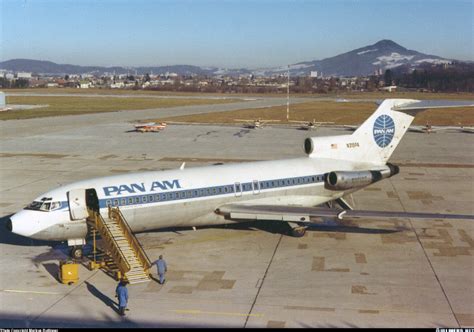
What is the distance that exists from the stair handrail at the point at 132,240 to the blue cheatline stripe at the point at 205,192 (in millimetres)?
421

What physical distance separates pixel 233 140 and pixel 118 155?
16.1m

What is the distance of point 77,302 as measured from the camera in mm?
17625

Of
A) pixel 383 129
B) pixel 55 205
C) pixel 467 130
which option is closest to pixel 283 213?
pixel 383 129

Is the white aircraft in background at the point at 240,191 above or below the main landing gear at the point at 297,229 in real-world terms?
above

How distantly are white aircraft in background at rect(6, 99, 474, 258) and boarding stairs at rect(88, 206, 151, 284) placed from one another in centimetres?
47

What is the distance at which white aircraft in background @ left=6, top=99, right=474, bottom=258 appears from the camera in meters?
A: 21.5

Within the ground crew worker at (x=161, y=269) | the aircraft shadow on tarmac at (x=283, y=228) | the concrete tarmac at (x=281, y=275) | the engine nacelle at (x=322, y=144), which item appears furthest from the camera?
the engine nacelle at (x=322, y=144)

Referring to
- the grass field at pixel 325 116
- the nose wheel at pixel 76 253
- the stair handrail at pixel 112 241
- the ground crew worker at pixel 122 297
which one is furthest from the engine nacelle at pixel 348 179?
the grass field at pixel 325 116

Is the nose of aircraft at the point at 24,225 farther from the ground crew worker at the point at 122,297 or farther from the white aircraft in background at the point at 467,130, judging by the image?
the white aircraft in background at the point at 467,130

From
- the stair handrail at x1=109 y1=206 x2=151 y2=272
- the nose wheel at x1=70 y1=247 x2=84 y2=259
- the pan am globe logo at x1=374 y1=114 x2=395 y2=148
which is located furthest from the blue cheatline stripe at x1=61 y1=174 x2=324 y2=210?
the pan am globe logo at x1=374 y1=114 x2=395 y2=148

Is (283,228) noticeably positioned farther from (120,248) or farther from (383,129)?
(120,248)

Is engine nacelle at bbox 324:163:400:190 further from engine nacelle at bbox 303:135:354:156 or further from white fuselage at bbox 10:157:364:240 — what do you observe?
engine nacelle at bbox 303:135:354:156

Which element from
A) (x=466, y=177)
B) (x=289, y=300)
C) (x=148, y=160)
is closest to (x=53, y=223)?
(x=289, y=300)

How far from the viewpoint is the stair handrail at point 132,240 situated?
19842 millimetres
